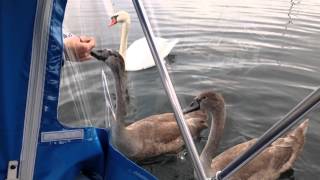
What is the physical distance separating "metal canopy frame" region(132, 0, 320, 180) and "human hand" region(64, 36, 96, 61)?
42cm

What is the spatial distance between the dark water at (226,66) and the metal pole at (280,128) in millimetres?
743

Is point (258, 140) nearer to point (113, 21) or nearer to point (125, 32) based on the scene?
point (113, 21)

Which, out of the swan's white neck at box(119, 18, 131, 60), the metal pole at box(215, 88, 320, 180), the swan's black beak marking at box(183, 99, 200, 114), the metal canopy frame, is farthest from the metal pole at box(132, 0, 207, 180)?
the swan's black beak marking at box(183, 99, 200, 114)

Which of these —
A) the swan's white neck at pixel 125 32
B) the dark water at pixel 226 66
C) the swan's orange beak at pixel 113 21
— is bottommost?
the dark water at pixel 226 66

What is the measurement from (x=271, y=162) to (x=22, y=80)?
3.22 metres

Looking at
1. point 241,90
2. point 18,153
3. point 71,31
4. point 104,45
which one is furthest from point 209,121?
point 18,153

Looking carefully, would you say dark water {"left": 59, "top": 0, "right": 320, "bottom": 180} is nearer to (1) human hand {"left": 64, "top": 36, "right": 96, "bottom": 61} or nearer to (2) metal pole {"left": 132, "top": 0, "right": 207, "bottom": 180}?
(1) human hand {"left": 64, "top": 36, "right": 96, "bottom": 61}

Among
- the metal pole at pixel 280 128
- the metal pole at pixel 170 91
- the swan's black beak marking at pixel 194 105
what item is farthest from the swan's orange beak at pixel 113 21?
the swan's black beak marking at pixel 194 105

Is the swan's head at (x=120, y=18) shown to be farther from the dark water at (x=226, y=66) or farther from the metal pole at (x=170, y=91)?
the metal pole at (x=170, y=91)

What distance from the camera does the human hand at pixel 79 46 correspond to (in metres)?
2.24

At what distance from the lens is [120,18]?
104 inches

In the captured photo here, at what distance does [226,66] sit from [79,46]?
484 cm

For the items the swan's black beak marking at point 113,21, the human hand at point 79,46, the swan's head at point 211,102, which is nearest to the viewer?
the human hand at point 79,46

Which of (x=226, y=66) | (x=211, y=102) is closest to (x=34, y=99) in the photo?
(x=211, y=102)
